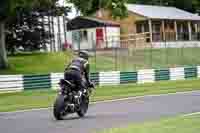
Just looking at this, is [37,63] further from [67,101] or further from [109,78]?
[67,101]

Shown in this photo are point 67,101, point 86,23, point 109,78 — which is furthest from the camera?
point 86,23

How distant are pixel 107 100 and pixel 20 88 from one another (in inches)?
330

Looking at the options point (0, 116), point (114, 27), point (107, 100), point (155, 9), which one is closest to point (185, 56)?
point (114, 27)

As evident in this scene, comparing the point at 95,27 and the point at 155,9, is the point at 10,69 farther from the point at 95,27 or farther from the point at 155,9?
the point at 155,9

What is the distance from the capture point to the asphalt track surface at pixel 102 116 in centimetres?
1318

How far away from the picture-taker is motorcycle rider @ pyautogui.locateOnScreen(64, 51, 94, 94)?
1540 centimetres

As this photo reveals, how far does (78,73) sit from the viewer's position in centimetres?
1546

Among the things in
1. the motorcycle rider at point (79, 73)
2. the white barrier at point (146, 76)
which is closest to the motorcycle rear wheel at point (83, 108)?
the motorcycle rider at point (79, 73)

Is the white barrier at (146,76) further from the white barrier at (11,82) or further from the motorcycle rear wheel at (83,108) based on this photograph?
the motorcycle rear wheel at (83,108)

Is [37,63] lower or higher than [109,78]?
lower

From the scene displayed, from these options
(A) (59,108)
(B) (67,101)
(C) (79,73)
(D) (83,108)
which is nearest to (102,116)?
(D) (83,108)

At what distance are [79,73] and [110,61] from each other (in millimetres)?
32345

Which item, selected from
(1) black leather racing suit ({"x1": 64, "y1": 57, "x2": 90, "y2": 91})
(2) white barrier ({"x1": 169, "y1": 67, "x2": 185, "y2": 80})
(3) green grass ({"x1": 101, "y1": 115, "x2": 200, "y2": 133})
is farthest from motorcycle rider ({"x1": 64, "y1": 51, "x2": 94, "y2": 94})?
(2) white barrier ({"x1": 169, "y1": 67, "x2": 185, "y2": 80})

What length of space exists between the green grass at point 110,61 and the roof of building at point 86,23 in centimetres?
1260
